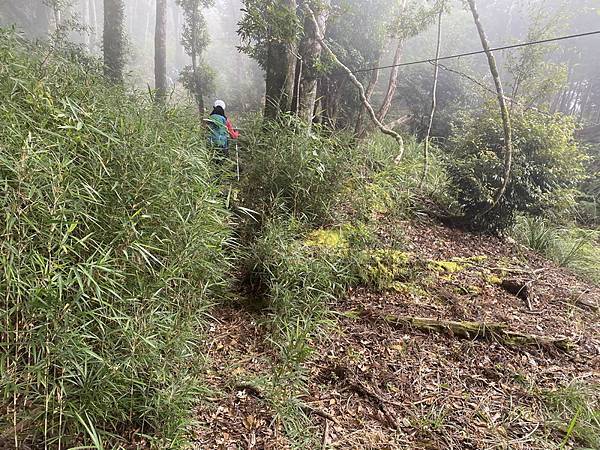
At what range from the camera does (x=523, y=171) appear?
11.7 ft

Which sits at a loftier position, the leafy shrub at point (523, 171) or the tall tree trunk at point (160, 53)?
the tall tree trunk at point (160, 53)

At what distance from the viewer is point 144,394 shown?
1270mm

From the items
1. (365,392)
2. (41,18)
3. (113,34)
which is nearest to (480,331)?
(365,392)

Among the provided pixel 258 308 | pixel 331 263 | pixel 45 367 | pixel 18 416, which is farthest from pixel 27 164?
pixel 331 263

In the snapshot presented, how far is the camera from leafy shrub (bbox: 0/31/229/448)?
1.02m

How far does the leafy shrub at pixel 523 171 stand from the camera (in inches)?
141

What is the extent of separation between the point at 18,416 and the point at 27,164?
0.81 meters

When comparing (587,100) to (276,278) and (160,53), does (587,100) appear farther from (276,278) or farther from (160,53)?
(276,278)

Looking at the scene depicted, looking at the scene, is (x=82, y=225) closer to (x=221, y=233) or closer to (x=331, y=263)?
(x=221, y=233)

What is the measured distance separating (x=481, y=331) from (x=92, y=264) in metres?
2.23

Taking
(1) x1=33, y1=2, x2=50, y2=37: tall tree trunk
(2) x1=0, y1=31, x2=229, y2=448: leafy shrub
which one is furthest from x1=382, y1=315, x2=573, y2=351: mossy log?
(1) x1=33, y1=2, x2=50, y2=37: tall tree trunk

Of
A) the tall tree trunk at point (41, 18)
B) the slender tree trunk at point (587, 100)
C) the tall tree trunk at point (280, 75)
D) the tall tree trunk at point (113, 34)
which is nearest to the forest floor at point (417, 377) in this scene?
the tall tree trunk at point (280, 75)

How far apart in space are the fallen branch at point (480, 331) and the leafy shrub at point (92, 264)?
1.37m

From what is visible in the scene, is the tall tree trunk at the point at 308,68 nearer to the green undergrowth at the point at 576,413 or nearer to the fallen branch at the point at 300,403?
the fallen branch at the point at 300,403
